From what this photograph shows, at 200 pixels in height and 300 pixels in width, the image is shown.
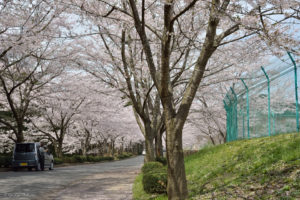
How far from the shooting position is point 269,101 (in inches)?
440

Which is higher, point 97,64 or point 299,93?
point 97,64

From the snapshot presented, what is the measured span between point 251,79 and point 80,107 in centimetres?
2059

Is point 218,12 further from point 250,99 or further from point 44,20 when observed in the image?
point 44,20

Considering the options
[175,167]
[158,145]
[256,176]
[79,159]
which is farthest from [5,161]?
[256,176]

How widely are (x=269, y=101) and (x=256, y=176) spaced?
5552 mm

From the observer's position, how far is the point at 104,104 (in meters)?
30.9

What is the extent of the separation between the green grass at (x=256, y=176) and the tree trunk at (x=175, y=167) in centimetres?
41

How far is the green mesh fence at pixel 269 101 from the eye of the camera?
32.2 feet

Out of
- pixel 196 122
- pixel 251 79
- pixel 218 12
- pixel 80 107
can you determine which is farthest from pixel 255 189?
pixel 80 107

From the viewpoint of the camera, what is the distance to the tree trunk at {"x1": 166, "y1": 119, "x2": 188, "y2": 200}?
20.7 ft

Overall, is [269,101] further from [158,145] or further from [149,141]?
[158,145]

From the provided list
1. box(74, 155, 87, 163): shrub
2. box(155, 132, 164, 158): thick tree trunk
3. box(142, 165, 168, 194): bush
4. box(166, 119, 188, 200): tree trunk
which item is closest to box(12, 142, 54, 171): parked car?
box(155, 132, 164, 158): thick tree trunk

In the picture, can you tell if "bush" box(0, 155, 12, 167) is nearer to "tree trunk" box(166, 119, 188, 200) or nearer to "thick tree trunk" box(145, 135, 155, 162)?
"thick tree trunk" box(145, 135, 155, 162)

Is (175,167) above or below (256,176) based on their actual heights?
above
